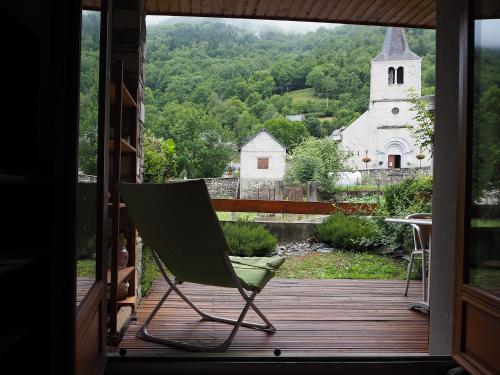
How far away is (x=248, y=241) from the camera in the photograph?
686 cm

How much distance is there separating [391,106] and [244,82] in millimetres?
11674

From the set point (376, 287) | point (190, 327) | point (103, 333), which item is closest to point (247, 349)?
point (190, 327)

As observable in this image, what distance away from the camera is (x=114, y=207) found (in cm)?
284

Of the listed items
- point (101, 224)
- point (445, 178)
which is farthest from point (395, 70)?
point (101, 224)

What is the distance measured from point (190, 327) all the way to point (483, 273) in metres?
1.77

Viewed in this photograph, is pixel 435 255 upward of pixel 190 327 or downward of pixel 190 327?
upward

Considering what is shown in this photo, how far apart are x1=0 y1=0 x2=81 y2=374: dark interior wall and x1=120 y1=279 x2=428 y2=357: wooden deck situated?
103 centimetres

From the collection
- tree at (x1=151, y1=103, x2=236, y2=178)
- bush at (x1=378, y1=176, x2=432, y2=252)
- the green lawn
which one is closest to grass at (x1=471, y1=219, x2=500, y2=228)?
the green lawn

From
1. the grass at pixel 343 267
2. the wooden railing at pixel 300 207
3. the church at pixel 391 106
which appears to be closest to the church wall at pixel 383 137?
the church at pixel 391 106

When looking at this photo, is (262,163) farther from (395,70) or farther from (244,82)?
(395,70)

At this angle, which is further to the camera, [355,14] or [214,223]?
[355,14]

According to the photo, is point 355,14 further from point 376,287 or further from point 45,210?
point 45,210

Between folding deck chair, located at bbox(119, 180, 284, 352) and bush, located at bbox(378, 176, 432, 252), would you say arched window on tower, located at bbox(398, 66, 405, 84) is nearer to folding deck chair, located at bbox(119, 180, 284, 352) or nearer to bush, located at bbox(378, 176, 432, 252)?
Result: bush, located at bbox(378, 176, 432, 252)

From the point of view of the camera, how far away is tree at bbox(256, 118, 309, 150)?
21.9 metres
